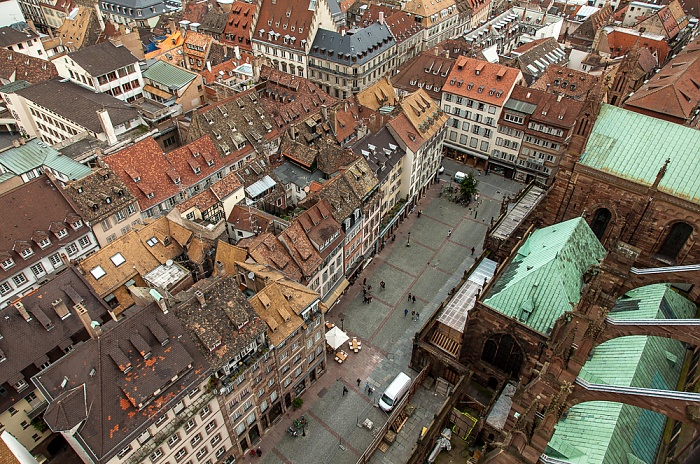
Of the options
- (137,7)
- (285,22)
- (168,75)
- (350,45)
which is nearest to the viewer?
(168,75)

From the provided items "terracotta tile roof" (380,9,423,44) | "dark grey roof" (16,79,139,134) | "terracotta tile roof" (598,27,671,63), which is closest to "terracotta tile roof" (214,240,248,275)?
"dark grey roof" (16,79,139,134)

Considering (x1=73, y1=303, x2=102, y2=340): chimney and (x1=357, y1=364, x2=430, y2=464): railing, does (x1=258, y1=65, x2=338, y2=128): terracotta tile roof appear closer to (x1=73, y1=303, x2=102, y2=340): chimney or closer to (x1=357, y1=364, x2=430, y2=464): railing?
(x1=357, y1=364, x2=430, y2=464): railing

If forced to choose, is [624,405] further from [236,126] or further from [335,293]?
[236,126]

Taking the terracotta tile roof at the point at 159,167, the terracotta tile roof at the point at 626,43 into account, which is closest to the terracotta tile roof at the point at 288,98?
the terracotta tile roof at the point at 159,167

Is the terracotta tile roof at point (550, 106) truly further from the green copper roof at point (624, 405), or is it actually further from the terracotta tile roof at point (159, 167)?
the terracotta tile roof at point (159, 167)

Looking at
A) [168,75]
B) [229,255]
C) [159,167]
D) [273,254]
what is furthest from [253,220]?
[168,75]

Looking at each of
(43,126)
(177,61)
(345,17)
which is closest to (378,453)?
(43,126)
